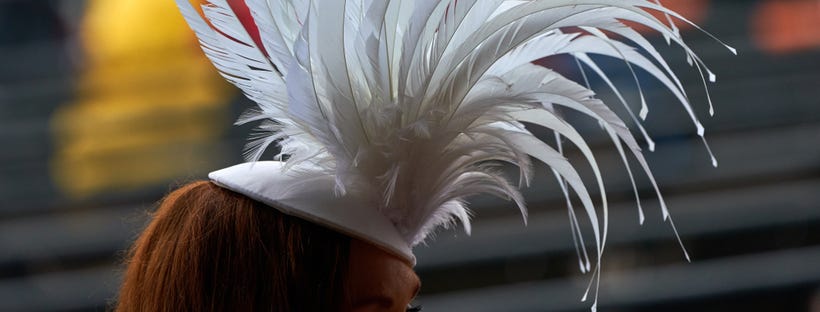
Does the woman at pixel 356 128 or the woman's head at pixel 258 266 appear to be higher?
the woman at pixel 356 128

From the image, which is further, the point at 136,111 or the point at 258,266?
the point at 136,111

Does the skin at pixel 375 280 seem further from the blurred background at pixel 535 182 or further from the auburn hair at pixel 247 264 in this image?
the blurred background at pixel 535 182

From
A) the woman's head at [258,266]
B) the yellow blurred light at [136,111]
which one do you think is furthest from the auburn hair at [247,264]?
the yellow blurred light at [136,111]

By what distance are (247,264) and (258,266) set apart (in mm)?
14

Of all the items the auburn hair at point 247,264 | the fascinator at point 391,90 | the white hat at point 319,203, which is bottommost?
the auburn hair at point 247,264

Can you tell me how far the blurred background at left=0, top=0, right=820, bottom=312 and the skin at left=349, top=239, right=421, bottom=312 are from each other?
349 centimetres

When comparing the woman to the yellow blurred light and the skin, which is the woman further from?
the yellow blurred light

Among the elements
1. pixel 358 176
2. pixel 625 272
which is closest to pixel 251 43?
pixel 358 176

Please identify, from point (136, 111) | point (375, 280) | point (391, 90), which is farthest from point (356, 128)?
point (136, 111)

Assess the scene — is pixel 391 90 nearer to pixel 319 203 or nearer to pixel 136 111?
pixel 319 203

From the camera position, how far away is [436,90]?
143cm

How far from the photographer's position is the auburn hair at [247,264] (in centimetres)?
142

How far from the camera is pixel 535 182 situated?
534 cm

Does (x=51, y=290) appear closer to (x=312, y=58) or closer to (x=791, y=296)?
(x=791, y=296)
